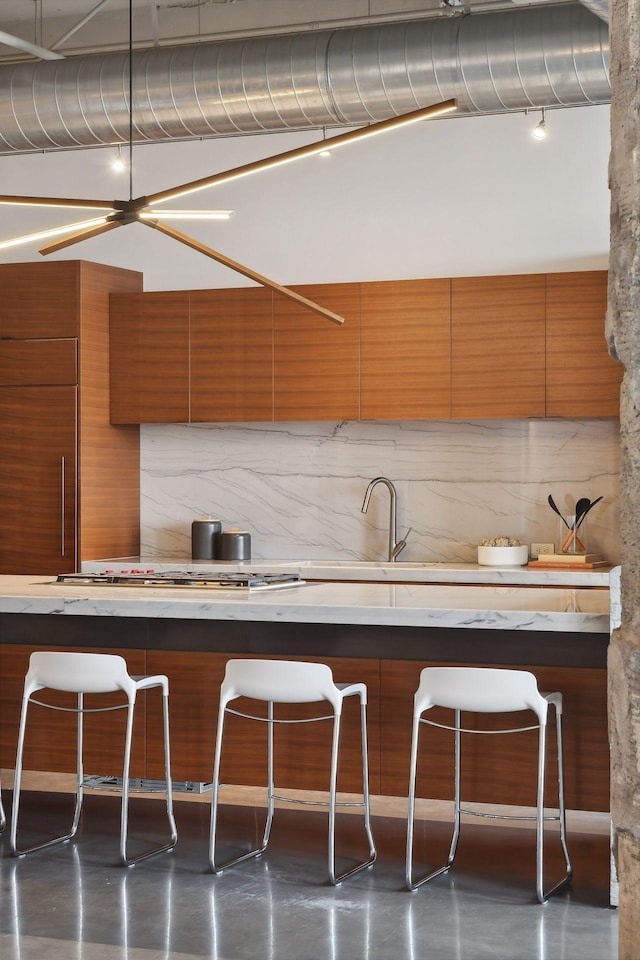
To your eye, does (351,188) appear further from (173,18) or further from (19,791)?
(19,791)

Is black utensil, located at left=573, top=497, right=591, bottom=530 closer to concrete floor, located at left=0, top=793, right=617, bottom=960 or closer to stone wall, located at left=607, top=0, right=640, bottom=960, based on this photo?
concrete floor, located at left=0, top=793, right=617, bottom=960

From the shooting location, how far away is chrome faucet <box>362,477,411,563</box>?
609cm

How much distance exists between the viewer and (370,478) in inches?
248

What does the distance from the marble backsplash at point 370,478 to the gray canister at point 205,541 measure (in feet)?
0.86

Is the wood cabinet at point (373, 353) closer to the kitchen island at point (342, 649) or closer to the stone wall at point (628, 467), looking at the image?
the kitchen island at point (342, 649)

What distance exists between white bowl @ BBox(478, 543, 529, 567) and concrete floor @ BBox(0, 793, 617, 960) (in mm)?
1768

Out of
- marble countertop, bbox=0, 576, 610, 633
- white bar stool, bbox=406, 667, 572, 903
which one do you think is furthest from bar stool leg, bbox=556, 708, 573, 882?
marble countertop, bbox=0, 576, 610, 633

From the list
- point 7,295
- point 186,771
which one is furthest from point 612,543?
point 7,295

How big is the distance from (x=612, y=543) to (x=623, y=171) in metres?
4.47

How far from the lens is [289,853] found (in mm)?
3994

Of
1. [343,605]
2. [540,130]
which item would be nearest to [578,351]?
[540,130]

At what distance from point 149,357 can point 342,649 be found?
2.73 metres

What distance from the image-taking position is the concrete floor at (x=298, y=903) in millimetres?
3176

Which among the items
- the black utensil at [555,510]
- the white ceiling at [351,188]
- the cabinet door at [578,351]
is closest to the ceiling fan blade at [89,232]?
the white ceiling at [351,188]
